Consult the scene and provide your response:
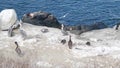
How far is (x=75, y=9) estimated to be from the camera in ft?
220

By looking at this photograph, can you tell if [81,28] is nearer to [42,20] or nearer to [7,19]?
[42,20]

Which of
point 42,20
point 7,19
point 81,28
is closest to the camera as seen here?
point 7,19

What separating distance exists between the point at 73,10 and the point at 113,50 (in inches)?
944

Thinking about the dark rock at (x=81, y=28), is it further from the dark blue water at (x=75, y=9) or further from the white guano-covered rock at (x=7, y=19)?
the dark blue water at (x=75, y=9)

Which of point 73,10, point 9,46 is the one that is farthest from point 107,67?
point 73,10

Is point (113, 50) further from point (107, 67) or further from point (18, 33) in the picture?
point (18, 33)

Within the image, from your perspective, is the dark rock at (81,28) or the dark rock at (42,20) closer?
the dark rock at (81,28)

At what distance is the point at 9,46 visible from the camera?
44.7 metres

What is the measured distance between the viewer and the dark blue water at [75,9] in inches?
2509

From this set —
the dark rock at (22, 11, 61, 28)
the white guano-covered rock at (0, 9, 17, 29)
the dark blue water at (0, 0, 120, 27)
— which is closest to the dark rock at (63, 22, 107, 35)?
the dark rock at (22, 11, 61, 28)

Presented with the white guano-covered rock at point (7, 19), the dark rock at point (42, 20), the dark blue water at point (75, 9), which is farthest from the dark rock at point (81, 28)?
the dark blue water at point (75, 9)

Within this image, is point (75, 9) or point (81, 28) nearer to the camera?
point (81, 28)

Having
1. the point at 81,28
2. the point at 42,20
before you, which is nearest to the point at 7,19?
the point at 42,20

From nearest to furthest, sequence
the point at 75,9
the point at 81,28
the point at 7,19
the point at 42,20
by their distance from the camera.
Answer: the point at 7,19, the point at 81,28, the point at 42,20, the point at 75,9
